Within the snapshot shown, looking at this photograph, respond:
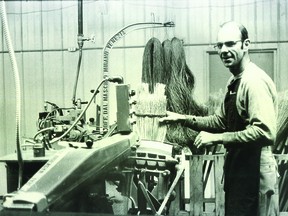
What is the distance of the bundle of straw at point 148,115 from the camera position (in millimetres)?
1124

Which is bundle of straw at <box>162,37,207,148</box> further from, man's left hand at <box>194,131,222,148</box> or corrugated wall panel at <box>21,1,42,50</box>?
corrugated wall panel at <box>21,1,42,50</box>

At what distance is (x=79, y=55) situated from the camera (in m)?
1.13

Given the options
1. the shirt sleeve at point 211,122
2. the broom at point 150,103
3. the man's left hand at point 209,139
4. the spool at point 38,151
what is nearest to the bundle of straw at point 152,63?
the broom at point 150,103

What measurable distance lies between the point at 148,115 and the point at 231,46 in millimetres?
318

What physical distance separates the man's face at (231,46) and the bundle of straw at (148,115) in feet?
0.87

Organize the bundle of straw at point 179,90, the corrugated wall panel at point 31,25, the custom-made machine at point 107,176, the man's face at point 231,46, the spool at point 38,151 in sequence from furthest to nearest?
the bundle of straw at point 179,90
the corrugated wall panel at point 31,25
the man's face at point 231,46
the spool at point 38,151
the custom-made machine at point 107,176

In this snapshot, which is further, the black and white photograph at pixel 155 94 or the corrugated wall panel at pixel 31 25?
the corrugated wall panel at pixel 31 25

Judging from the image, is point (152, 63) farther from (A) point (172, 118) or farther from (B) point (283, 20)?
(B) point (283, 20)

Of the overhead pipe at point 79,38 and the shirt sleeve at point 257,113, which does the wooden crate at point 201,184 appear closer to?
the shirt sleeve at point 257,113

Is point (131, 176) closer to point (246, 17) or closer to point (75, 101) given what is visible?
point (75, 101)

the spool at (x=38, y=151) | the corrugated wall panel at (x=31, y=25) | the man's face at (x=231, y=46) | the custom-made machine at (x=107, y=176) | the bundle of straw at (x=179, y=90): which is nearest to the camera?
the custom-made machine at (x=107, y=176)

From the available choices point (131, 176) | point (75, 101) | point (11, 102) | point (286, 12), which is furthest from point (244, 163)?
point (11, 102)

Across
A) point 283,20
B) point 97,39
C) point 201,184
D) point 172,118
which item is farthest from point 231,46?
point 201,184

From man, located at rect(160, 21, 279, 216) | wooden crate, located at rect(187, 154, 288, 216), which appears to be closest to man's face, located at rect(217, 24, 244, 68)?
man, located at rect(160, 21, 279, 216)
